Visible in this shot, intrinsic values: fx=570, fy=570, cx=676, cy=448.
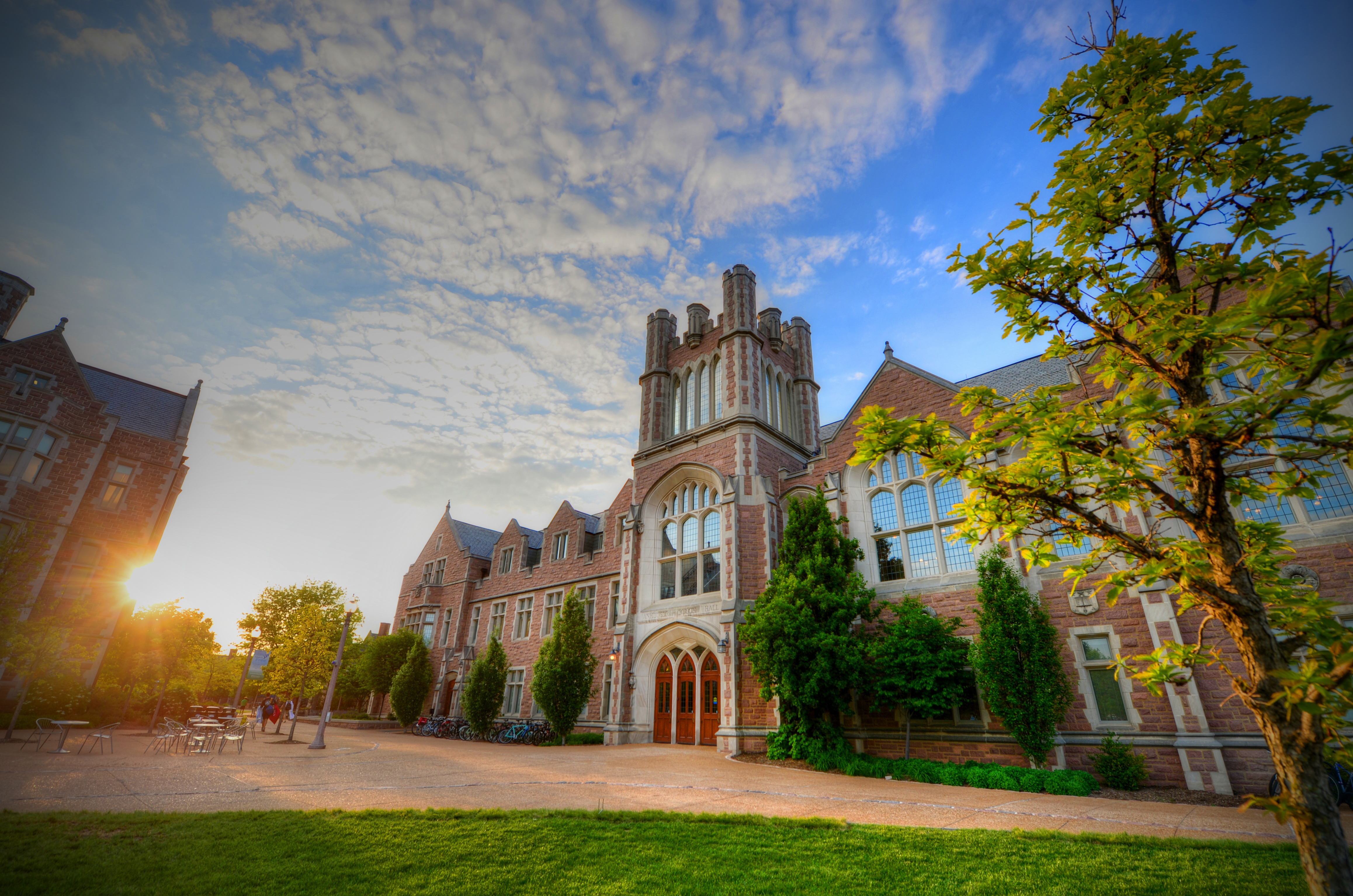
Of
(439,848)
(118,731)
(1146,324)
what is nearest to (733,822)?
(439,848)

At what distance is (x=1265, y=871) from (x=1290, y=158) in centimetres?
627

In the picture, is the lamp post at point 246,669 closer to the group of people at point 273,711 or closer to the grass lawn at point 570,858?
the group of people at point 273,711

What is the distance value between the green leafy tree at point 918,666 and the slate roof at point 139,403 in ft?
103

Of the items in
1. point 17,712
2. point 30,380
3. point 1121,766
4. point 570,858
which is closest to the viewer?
point 570,858

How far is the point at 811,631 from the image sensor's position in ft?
47.5

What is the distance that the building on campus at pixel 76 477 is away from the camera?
2144 centimetres

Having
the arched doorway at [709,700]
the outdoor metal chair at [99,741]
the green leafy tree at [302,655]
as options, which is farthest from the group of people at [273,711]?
the arched doorway at [709,700]

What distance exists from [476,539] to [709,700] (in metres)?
24.8

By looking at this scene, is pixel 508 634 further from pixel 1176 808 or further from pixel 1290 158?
pixel 1290 158

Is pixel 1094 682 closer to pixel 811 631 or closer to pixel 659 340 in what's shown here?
pixel 811 631

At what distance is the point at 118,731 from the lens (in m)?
20.3

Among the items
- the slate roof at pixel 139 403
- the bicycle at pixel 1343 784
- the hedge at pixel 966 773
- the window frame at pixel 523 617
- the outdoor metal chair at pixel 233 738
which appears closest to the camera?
the bicycle at pixel 1343 784

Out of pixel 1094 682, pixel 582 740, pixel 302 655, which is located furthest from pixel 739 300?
pixel 302 655

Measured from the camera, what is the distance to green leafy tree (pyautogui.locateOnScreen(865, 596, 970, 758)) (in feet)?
42.7
